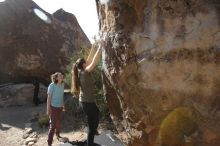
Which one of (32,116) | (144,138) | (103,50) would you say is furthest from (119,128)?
(32,116)

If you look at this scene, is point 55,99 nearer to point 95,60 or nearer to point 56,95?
point 56,95

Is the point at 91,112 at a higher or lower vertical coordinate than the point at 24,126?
higher

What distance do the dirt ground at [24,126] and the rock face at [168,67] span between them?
15.8 ft

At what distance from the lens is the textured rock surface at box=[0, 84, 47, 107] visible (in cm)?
1449

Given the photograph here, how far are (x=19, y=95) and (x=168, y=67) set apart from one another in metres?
10.4

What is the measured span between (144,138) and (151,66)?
2.83 feet

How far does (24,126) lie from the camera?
12.0 meters

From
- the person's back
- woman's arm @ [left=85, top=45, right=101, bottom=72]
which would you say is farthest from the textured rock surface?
woman's arm @ [left=85, top=45, right=101, bottom=72]

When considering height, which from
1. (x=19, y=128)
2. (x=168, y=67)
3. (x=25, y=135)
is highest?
(x=168, y=67)

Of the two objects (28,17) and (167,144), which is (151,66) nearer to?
(167,144)

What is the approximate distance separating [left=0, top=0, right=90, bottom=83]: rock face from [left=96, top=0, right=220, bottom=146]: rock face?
987 centimetres

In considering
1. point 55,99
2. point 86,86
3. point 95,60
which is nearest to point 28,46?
point 55,99

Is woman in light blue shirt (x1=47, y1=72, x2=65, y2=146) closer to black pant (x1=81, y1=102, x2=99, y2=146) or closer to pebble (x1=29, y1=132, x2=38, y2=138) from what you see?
black pant (x1=81, y1=102, x2=99, y2=146)

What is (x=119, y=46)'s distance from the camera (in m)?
5.08
